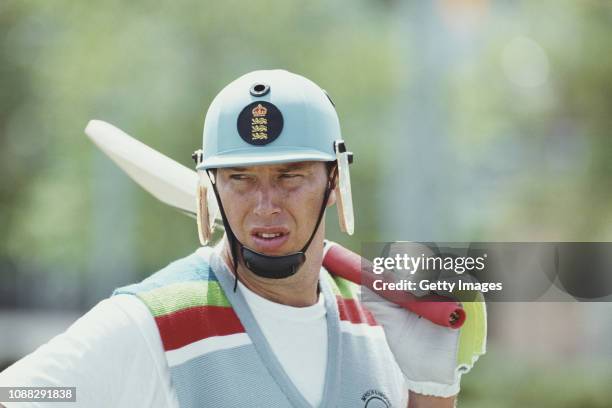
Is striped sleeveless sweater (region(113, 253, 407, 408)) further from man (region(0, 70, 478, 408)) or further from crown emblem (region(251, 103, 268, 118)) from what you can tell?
crown emblem (region(251, 103, 268, 118))

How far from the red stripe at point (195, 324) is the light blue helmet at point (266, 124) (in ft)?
1.34

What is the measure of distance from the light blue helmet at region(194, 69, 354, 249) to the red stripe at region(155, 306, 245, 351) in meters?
0.41

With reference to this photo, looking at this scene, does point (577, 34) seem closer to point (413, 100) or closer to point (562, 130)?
point (562, 130)

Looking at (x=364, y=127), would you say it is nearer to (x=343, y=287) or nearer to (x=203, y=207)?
(x=343, y=287)

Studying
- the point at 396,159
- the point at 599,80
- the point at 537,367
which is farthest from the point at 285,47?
the point at 537,367

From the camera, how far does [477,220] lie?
11883 millimetres

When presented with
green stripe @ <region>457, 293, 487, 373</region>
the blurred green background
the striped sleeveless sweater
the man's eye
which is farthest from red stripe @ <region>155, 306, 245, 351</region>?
the blurred green background

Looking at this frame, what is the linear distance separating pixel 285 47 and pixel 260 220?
11536 millimetres

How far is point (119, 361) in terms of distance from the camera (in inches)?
105

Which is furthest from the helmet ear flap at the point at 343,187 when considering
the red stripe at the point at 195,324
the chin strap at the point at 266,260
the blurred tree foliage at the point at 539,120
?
the blurred tree foliage at the point at 539,120

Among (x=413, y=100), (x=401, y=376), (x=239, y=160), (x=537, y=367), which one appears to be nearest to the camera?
(x=239, y=160)

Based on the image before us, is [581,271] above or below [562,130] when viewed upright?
below

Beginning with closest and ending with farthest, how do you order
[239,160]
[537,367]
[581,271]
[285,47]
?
[239,160] < [581,271] < [537,367] < [285,47]

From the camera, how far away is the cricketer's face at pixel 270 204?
292cm
